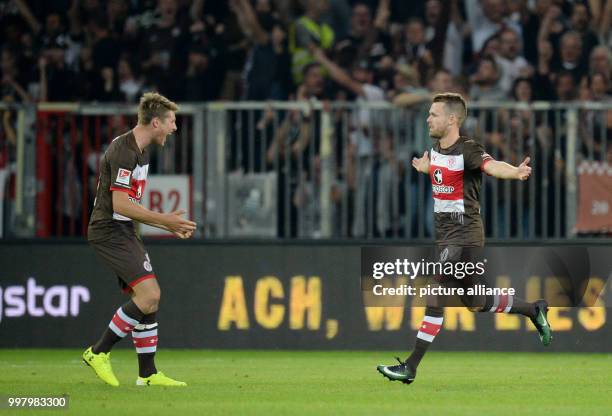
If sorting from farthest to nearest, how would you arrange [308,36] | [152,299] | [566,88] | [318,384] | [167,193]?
[308,36], [566,88], [167,193], [318,384], [152,299]

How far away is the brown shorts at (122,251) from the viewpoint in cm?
1030

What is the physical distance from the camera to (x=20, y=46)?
1731cm

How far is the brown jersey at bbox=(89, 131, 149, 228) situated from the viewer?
10.1 m

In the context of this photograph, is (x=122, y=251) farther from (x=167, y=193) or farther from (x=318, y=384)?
(x=167, y=193)

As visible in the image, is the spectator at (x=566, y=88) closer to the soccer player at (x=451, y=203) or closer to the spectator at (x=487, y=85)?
the spectator at (x=487, y=85)

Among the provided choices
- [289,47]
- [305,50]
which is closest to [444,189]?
[305,50]

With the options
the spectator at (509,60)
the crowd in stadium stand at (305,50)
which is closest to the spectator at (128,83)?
the crowd in stadium stand at (305,50)

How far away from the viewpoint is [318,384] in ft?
34.9

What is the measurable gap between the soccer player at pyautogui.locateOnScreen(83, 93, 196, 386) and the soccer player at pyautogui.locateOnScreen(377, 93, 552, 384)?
1816mm

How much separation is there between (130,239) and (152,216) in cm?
56

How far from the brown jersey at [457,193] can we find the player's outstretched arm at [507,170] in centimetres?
27

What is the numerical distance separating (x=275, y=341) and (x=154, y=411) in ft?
19.3

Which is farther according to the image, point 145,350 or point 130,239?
point 130,239

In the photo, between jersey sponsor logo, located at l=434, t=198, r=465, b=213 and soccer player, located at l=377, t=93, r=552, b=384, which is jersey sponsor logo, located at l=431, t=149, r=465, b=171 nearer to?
soccer player, located at l=377, t=93, r=552, b=384
